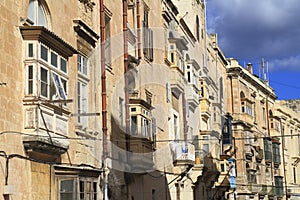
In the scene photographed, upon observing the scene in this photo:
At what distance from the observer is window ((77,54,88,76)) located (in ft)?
58.4

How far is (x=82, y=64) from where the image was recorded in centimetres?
1803

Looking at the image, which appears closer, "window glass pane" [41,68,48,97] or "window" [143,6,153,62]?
"window glass pane" [41,68,48,97]

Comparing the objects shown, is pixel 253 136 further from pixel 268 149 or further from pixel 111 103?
pixel 111 103

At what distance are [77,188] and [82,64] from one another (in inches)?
154

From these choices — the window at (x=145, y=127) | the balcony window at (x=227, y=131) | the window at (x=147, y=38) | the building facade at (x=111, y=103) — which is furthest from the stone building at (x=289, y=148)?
the window at (x=145, y=127)

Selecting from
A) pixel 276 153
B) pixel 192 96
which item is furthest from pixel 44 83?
pixel 276 153

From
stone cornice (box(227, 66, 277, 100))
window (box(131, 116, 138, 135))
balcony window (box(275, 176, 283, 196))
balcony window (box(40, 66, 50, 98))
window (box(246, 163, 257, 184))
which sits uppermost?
stone cornice (box(227, 66, 277, 100))

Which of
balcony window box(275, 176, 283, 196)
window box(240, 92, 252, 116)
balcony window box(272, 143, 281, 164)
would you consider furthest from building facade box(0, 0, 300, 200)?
balcony window box(272, 143, 281, 164)

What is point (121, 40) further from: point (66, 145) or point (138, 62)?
point (66, 145)

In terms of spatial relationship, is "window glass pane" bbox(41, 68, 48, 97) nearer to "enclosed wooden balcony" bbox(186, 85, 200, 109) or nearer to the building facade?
the building facade

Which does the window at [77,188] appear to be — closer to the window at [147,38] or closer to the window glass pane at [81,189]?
the window glass pane at [81,189]

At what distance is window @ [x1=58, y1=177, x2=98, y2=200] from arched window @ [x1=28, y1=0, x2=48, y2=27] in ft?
12.9

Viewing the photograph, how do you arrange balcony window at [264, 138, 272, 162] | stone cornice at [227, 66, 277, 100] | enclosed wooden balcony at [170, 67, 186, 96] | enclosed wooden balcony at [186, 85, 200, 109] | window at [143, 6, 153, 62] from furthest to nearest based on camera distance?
balcony window at [264, 138, 272, 162], stone cornice at [227, 66, 277, 100], enclosed wooden balcony at [186, 85, 200, 109], enclosed wooden balcony at [170, 67, 186, 96], window at [143, 6, 153, 62]

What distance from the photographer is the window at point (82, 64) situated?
1781 cm
